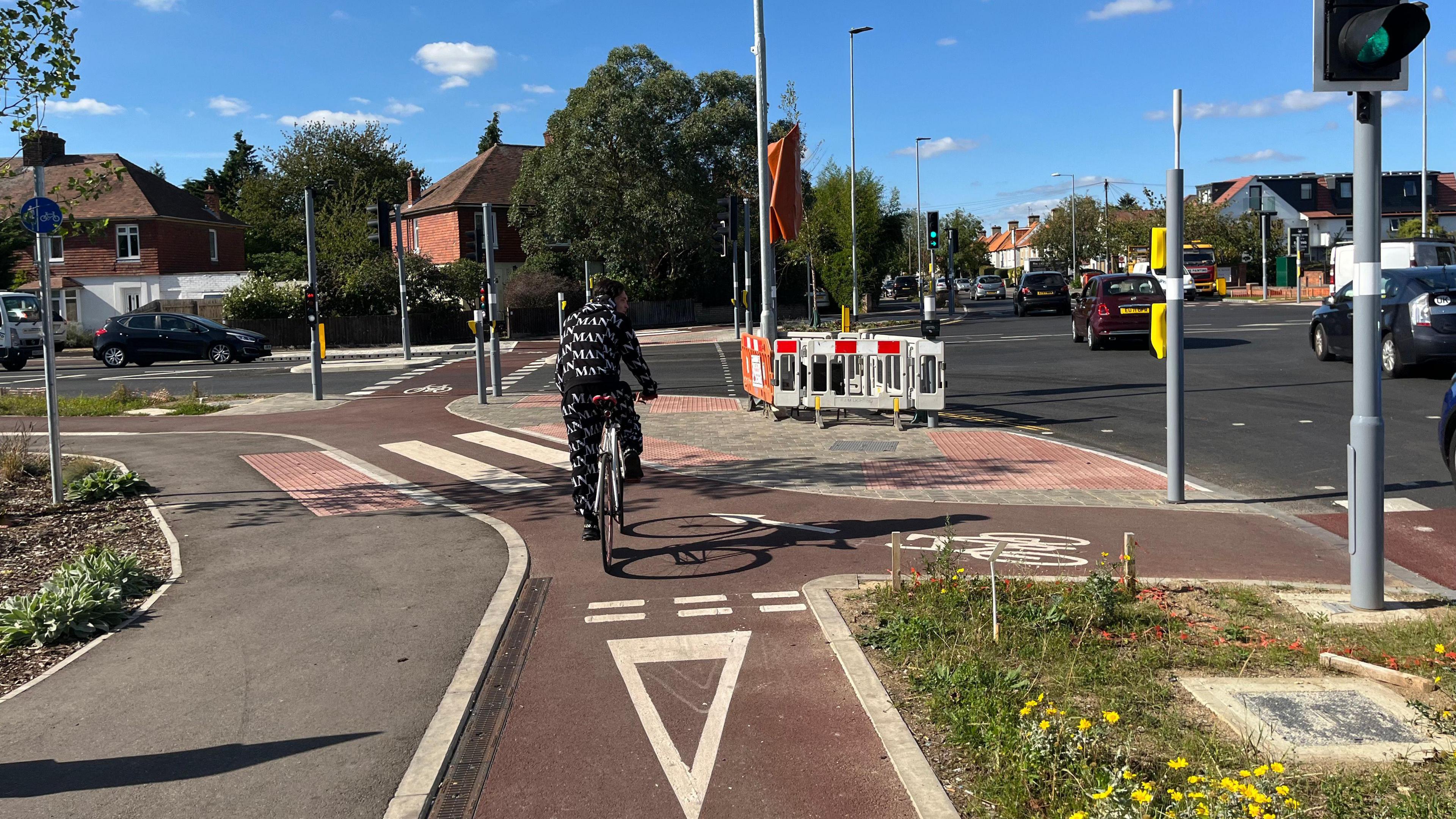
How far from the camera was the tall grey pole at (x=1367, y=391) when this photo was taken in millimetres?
5832

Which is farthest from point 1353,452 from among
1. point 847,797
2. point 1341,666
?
point 847,797

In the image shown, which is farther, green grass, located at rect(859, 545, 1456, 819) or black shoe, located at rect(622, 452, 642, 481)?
black shoe, located at rect(622, 452, 642, 481)

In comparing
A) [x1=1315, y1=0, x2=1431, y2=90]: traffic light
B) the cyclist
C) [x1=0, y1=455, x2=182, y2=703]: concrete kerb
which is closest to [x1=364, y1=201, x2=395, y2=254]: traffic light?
[x1=0, y1=455, x2=182, y2=703]: concrete kerb

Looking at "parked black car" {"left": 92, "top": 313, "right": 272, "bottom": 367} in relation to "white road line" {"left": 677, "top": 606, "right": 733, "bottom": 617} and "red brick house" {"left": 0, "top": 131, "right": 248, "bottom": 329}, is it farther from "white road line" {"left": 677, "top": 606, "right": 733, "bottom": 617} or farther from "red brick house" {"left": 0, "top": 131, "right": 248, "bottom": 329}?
"white road line" {"left": 677, "top": 606, "right": 733, "bottom": 617}

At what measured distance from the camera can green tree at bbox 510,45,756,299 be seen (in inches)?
1953

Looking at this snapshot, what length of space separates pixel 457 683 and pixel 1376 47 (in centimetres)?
529

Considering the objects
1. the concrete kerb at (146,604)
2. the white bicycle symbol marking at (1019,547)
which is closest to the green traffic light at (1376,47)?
the white bicycle symbol marking at (1019,547)

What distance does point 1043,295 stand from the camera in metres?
47.1

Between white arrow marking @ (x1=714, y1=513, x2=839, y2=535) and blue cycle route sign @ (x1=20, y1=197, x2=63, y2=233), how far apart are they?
5991mm

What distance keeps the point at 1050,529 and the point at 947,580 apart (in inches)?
90.5

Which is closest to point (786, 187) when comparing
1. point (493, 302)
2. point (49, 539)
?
point (493, 302)

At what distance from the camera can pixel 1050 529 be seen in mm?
8281

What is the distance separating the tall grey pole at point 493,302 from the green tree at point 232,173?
267 feet

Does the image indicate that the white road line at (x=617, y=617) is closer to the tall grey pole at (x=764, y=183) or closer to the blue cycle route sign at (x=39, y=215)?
the blue cycle route sign at (x=39, y=215)
